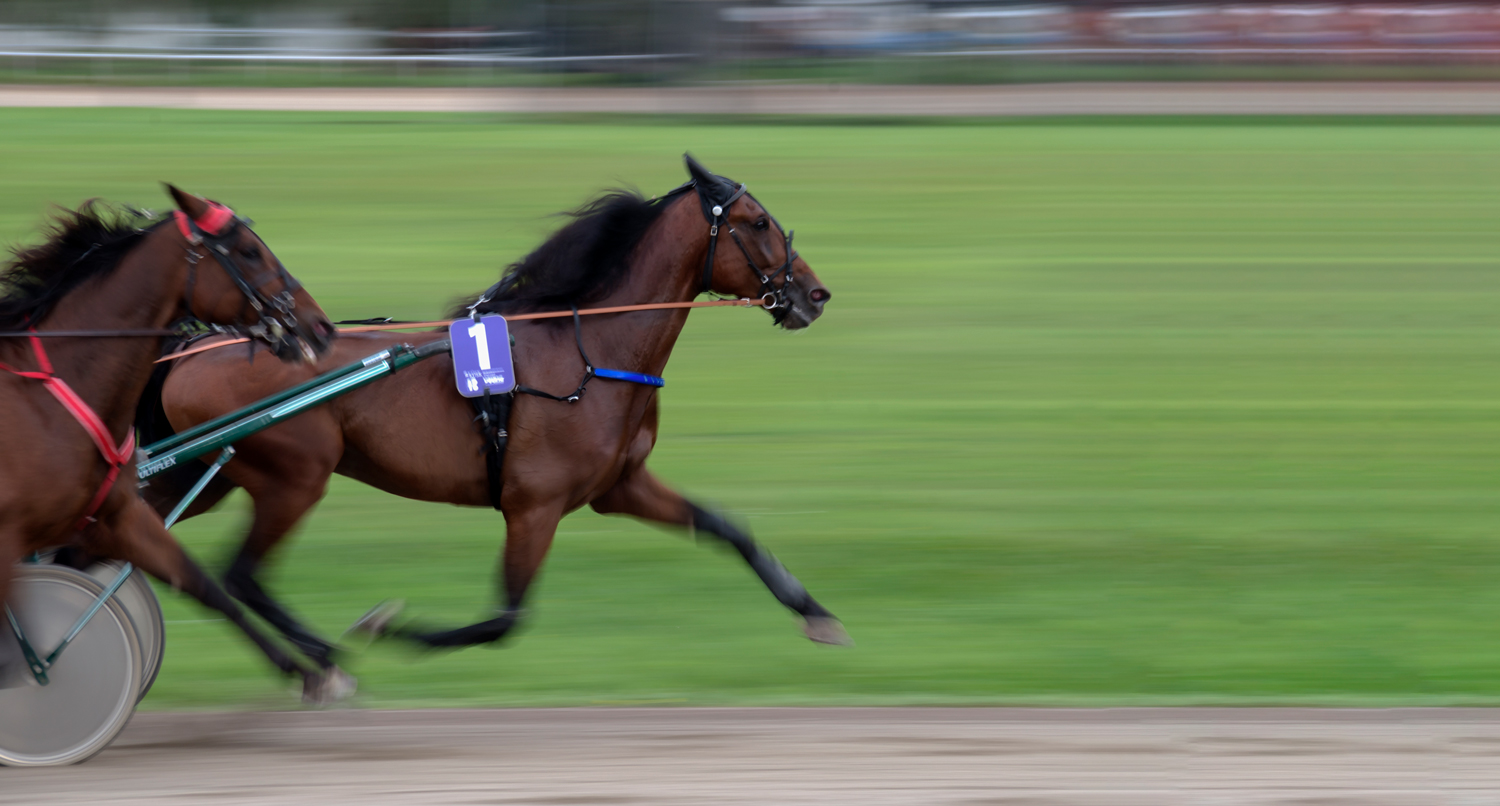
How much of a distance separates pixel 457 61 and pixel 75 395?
2713 cm

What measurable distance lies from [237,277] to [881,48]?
25.9 meters

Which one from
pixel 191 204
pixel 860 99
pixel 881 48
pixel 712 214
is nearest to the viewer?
pixel 191 204

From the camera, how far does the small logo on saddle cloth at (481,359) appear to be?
479 centimetres

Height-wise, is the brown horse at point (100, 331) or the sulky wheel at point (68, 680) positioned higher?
the brown horse at point (100, 331)

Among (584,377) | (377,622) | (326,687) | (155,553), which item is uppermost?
(584,377)

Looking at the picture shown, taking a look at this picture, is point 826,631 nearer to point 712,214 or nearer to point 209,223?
point 712,214

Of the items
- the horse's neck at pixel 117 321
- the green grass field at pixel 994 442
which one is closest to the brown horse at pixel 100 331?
the horse's neck at pixel 117 321

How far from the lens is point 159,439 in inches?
201

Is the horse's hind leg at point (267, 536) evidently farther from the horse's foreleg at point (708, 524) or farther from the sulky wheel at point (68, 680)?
the horse's foreleg at point (708, 524)

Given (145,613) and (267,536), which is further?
(267,536)

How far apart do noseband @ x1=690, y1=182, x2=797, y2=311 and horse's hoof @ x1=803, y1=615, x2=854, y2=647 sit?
96 cm

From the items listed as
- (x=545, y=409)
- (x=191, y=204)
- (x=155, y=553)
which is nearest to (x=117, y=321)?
(x=191, y=204)

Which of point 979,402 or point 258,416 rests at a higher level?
point 258,416

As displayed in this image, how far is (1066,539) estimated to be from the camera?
703cm
